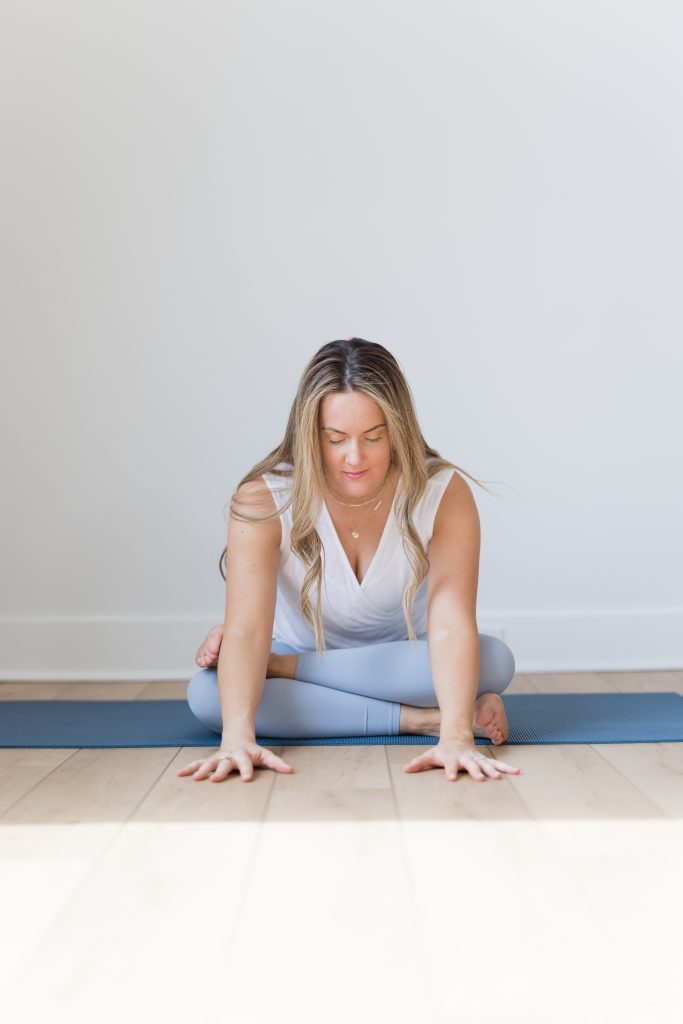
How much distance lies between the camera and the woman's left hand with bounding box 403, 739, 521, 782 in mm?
1817

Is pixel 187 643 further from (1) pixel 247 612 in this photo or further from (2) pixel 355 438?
(2) pixel 355 438

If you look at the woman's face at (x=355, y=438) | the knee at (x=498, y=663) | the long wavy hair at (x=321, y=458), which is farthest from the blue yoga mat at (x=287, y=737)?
the woman's face at (x=355, y=438)

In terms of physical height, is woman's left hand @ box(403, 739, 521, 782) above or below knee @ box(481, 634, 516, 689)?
below

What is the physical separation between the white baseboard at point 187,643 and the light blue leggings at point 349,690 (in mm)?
A: 1234

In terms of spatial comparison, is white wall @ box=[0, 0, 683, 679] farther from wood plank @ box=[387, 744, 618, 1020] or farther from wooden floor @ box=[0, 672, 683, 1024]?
wood plank @ box=[387, 744, 618, 1020]

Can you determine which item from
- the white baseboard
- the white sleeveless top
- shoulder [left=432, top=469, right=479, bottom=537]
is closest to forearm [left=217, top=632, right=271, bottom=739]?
the white sleeveless top

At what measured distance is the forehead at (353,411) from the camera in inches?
76.3

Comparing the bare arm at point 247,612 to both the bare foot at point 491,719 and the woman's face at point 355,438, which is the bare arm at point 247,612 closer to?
the woman's face at point 355,438

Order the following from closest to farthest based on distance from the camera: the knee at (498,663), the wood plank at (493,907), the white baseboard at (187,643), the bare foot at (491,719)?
the wood plank at (493,907)
the bare foot at (491,719)
the knee at (498,663)
the white baseboard at (187,643)

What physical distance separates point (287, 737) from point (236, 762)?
345 millimetres

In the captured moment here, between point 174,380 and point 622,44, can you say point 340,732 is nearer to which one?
point 174,380

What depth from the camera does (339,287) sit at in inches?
136

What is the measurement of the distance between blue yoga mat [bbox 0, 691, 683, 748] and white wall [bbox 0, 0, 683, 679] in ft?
2.00

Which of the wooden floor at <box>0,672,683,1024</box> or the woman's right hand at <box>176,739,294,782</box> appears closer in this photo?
the wooden floor at <box>0,672,683,1024</box>
